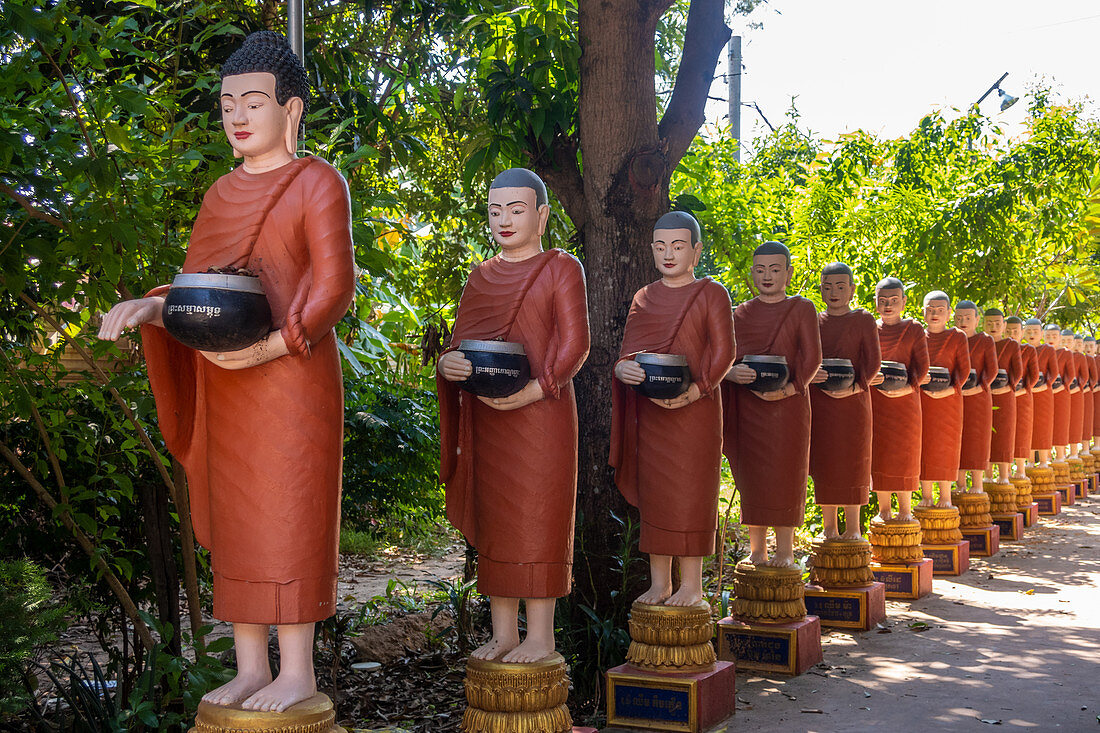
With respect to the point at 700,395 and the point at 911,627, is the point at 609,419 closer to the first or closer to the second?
the point at 700,395

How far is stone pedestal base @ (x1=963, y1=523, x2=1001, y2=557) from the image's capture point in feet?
31.6

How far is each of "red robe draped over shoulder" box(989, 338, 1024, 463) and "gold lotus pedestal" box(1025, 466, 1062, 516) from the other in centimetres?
227

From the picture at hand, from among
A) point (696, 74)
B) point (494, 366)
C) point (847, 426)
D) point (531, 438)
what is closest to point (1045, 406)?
point (847, 426)

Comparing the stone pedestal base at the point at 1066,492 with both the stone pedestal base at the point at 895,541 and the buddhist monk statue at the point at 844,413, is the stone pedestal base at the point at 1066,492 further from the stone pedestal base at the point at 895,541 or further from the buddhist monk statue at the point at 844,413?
the buddhist monk statue at the point at 844,413

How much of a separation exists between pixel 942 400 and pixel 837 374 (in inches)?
105

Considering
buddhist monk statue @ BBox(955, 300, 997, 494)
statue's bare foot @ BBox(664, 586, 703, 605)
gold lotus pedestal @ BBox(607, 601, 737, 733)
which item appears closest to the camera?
gold lotus pedestal @ BBox(607, 601, 737, 733)

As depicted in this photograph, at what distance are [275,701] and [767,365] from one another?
3241 mm

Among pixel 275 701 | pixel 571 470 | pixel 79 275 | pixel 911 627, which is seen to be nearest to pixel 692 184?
pixel 911 627

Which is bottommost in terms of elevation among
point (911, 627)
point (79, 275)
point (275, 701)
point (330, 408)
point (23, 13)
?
point (911, 627)

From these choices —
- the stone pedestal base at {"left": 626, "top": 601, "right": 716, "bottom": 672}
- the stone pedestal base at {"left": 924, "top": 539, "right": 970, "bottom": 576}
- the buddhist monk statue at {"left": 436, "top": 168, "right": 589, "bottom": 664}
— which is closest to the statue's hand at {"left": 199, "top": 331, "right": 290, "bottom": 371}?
the buddhist monk statue at {"left": 436, "top": 168, "right": 589, "bottom": 664}

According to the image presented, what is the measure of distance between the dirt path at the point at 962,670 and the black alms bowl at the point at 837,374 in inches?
63.7

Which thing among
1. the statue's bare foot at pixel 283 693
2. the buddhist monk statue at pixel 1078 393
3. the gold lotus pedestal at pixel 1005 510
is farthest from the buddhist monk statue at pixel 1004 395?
the statue's bare foot at pixel 283 693

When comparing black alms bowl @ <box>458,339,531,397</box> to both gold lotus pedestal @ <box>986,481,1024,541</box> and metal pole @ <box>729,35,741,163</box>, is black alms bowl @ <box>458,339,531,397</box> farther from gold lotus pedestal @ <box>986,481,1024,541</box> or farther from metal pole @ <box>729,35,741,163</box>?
gold lotus pedestal @ <box>986,481,1024,541</box>

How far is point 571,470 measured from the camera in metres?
4.05
